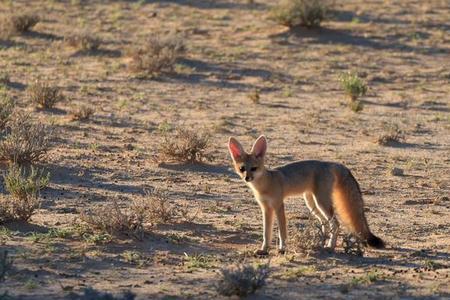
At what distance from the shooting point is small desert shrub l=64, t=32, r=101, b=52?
22.1 metres

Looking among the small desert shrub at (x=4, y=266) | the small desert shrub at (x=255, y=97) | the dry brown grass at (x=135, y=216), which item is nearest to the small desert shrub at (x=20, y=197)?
the dry brown grass at (x=135, y=216)

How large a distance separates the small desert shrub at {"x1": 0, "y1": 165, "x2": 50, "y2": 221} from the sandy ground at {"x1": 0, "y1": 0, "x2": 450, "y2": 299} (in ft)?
0.43

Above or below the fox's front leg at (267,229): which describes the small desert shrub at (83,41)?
below

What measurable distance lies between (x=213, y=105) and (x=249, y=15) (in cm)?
957

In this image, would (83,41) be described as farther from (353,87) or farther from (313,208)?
(313,208)

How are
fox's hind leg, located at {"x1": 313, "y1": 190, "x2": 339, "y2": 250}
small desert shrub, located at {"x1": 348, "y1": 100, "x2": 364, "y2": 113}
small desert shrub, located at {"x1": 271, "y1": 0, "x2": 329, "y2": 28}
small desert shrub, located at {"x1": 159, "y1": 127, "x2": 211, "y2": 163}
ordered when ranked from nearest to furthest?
fox's hind leg, located at {"x1": 313, "y1": 190, "x2": 339, "y2": 250} → small desert shrub, located at {"x1": 159, "y1": 127, "x2": 211, "y2": 163} → small desert shrub, located at {"x1": 348, "y1": 100, "x2": 364, "y2": 113} → small desert shrub, located at {"x1": 271, "y1": 0, "x2": 329, "y2": 28}

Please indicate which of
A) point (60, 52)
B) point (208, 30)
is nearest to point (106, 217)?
point (60, 52)

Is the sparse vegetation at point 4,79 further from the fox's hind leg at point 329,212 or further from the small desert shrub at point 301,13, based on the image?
the fox's hind leg at point 329,212

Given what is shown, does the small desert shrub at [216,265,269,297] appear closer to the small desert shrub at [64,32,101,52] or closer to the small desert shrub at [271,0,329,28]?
the small desert shrub at [64,32,101,52]

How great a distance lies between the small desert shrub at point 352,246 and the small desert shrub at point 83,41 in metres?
14.2

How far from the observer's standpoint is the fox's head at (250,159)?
28.7 feet

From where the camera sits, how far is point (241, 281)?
7.32m

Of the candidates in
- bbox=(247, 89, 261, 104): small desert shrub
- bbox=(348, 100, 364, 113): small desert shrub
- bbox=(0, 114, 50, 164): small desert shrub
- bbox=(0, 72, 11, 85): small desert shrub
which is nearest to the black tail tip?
bbox=(0, 114, 50, 164): small desert shrub

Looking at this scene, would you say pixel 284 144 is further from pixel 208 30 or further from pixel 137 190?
pixel 208 30
